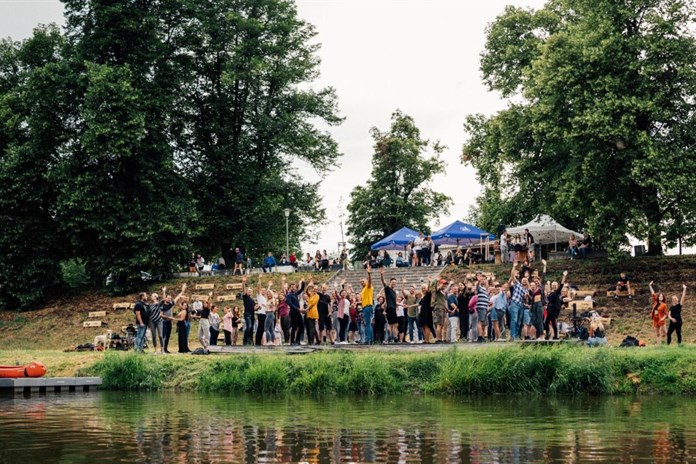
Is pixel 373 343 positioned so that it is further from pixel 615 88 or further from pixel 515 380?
pixel 615 88

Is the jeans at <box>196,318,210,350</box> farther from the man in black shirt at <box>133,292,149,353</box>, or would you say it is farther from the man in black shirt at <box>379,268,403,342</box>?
the man in black shirt at <box>379,268,403,342</box>

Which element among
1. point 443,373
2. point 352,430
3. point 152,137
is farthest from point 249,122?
point 352,430

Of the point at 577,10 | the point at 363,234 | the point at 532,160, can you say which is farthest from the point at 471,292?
the point at 363,234

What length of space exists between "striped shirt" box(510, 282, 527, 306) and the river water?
16.3 feet

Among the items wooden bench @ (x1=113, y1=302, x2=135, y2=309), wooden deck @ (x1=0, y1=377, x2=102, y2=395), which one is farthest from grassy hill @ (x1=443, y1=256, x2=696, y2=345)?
wooden deck @ (x1=0, y1=377, x2=102, y2=395)

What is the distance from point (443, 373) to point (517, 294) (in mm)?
4320

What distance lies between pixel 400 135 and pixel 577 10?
2688 cm

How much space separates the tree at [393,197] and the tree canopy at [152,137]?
13.0 m

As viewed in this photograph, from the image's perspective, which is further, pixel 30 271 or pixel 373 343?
pixel 30 271

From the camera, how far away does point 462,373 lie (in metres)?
20.8

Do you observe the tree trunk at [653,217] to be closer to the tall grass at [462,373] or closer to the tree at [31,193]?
the tall grass at [462,373]

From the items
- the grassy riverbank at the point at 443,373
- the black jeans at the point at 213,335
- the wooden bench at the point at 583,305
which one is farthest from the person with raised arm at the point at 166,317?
the wooden bench at the point at 583,305

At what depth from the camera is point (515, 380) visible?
2052cm

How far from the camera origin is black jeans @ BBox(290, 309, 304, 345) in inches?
1056
